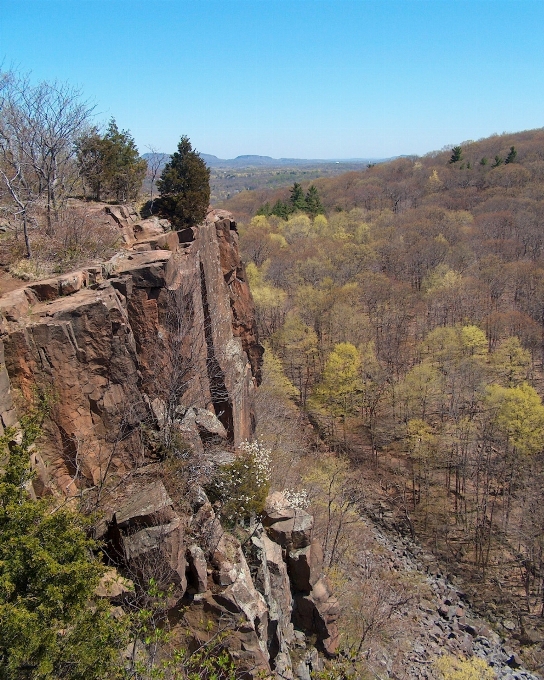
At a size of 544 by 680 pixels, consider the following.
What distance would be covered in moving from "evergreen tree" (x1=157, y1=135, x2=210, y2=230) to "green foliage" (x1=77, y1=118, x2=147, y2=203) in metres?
3.15

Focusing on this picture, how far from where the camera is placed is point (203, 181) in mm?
22844

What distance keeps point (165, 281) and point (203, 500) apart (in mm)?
6604

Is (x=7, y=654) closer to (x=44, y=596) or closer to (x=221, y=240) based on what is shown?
(x=44, y=596)

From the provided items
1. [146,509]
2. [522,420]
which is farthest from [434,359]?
[146,509]

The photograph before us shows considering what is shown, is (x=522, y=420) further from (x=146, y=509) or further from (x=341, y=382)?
(x=146, y=509)

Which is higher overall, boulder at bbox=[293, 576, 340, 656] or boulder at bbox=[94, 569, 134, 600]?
boulder at bbox=[94, 569, 134, 600]

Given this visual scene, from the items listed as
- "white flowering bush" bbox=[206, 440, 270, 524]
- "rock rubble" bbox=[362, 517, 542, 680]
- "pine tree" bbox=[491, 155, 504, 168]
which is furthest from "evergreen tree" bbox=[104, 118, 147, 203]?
"pine tree" bbox=[491, 155, 504, 168]

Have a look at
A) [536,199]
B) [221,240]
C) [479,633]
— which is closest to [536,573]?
[479,633]

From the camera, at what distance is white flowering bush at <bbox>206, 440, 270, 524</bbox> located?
13.9 metres

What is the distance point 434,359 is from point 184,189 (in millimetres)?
26502

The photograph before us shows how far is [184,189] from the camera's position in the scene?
2253 cm

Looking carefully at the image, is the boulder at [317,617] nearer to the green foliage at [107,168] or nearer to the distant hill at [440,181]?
the green foliage at [107,168]

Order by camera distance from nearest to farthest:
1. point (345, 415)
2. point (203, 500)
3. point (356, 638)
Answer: point (203, 500) → point (356, 638) → point (345, 415)

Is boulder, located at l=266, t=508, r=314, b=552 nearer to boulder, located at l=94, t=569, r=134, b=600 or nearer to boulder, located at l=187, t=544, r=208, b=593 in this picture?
boulder, located at l=187, t=544, r=208, b=593
